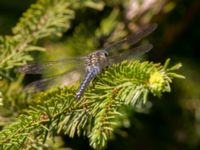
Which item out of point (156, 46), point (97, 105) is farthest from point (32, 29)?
point (156, 46)

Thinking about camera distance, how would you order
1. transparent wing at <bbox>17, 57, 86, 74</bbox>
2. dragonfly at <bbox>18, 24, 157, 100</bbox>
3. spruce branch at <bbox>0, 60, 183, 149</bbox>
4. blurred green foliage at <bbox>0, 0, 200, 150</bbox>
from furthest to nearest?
blurred green foliage at <bbox>0, 0, 200, 150</bbox>, transparent wing at <bbox>17, 57, 86, 74</bbox>, dragonfly at <bbox>18, 24, 157, 100</bbox>, spruce branch at <bbox>0, 60, 183, 149</bbox>

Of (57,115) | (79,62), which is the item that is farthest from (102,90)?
(79,62)

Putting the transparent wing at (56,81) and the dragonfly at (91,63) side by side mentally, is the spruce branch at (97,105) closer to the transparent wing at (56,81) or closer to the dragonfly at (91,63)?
the dragonfly at (91,63)

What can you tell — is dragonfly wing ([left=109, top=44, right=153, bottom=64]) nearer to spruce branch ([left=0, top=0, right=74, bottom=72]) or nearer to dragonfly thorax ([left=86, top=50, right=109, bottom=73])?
dragonfly thorax ([left=86, top=50, right=109, bottom=73])

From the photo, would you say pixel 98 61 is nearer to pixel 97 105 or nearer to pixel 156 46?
pixel 97 105

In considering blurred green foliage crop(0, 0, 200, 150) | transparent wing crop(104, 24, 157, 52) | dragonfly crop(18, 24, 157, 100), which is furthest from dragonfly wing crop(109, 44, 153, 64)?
blurred green foliage crop(0, 0, 200, 150)
